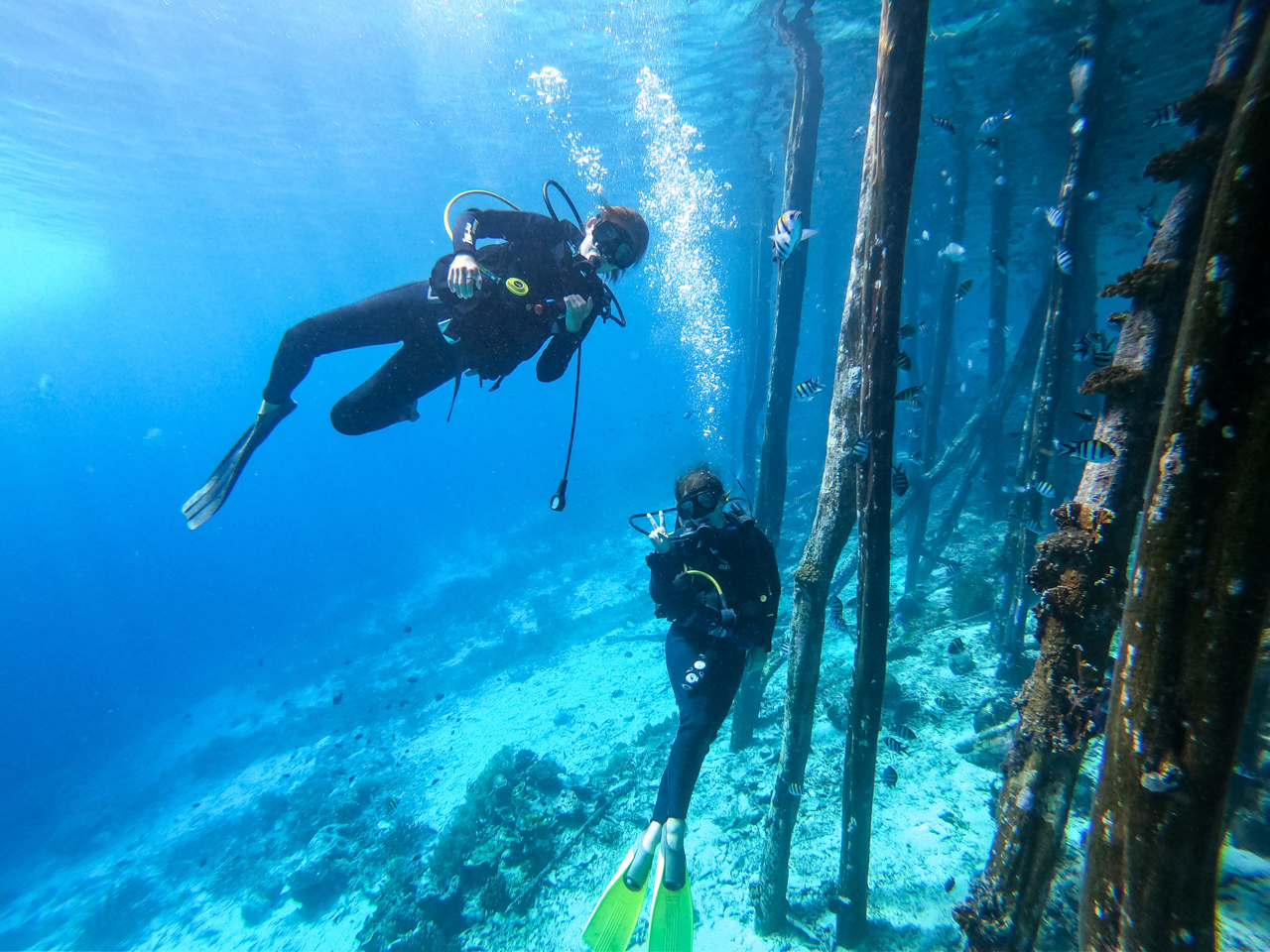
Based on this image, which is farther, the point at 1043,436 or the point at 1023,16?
the point at 1023,16

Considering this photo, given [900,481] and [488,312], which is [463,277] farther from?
[900,481]

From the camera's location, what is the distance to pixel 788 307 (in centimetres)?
715

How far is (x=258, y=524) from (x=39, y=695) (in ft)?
152

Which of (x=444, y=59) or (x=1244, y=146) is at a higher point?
(x=444, y=59)

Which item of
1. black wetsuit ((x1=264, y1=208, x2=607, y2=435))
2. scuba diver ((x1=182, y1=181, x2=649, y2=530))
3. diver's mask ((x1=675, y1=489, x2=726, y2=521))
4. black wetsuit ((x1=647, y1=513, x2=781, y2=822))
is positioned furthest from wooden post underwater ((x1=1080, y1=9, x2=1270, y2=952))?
black wetsuit ((x1=264, y1=208, x2=607, y2=435))

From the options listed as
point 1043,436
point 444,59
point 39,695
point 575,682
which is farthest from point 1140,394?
point 39,695

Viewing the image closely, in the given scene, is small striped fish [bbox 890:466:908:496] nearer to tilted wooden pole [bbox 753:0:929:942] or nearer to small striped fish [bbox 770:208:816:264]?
tilted wooden pole [bbox 753:0:929:942]

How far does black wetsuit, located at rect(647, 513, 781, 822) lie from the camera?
13.5ft

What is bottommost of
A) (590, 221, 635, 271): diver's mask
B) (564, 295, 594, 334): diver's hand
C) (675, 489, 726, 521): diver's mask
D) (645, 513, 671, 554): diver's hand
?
(645, 513, 671, 554): diver's hand

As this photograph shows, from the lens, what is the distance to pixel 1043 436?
6383 mm

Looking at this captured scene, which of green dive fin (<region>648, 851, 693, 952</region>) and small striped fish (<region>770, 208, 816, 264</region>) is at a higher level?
small striped fish (<region>770, 208, 816, 264</region>)

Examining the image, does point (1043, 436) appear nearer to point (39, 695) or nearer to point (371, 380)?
point (371, 380)

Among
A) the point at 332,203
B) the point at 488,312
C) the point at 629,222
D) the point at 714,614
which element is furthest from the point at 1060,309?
the point at 332,203

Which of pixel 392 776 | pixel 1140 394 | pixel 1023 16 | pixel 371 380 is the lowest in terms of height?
pixel 392 776
